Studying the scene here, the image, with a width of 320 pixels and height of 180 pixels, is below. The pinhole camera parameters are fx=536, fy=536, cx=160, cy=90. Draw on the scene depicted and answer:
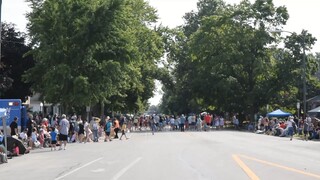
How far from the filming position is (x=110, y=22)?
40.0m

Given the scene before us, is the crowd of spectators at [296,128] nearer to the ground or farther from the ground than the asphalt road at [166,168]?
farther from the ground

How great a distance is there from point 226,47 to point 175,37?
9.63 meters

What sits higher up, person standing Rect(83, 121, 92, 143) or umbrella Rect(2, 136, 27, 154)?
person standing Rect(83, 121, 92, 143)

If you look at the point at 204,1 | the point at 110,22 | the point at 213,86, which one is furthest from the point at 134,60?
the point at 204,1

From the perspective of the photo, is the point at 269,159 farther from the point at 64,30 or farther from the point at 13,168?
the point at 64,30

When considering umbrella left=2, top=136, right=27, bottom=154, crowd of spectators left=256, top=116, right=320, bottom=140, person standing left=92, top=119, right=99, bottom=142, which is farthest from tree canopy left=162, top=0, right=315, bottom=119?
umbrella left=2, top=136, right=27, bottom=154

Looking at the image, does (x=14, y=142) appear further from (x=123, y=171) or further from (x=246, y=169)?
(x=246, y=169)

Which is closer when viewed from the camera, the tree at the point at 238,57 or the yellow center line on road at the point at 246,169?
the yellow center line on road at the point at 246,169

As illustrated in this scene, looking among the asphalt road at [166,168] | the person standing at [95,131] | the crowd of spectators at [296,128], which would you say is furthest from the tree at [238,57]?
the asphalt road at [166,168]

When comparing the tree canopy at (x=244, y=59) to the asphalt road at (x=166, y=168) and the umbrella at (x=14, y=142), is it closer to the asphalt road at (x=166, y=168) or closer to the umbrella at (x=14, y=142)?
the umbrella at (x=14, y=142)

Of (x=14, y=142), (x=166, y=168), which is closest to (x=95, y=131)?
(x=14, y=142)

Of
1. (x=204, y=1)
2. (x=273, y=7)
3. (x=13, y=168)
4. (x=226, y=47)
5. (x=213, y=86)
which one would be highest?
(x=204, y=1)

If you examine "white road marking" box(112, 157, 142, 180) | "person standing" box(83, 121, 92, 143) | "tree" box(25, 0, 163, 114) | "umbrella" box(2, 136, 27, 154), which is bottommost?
"white road marking" box(112, 157, 142, 180)

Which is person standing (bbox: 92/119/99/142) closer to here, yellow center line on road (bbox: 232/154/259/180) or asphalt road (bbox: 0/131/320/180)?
asphalt road (bbox: 0/131/320/180)
